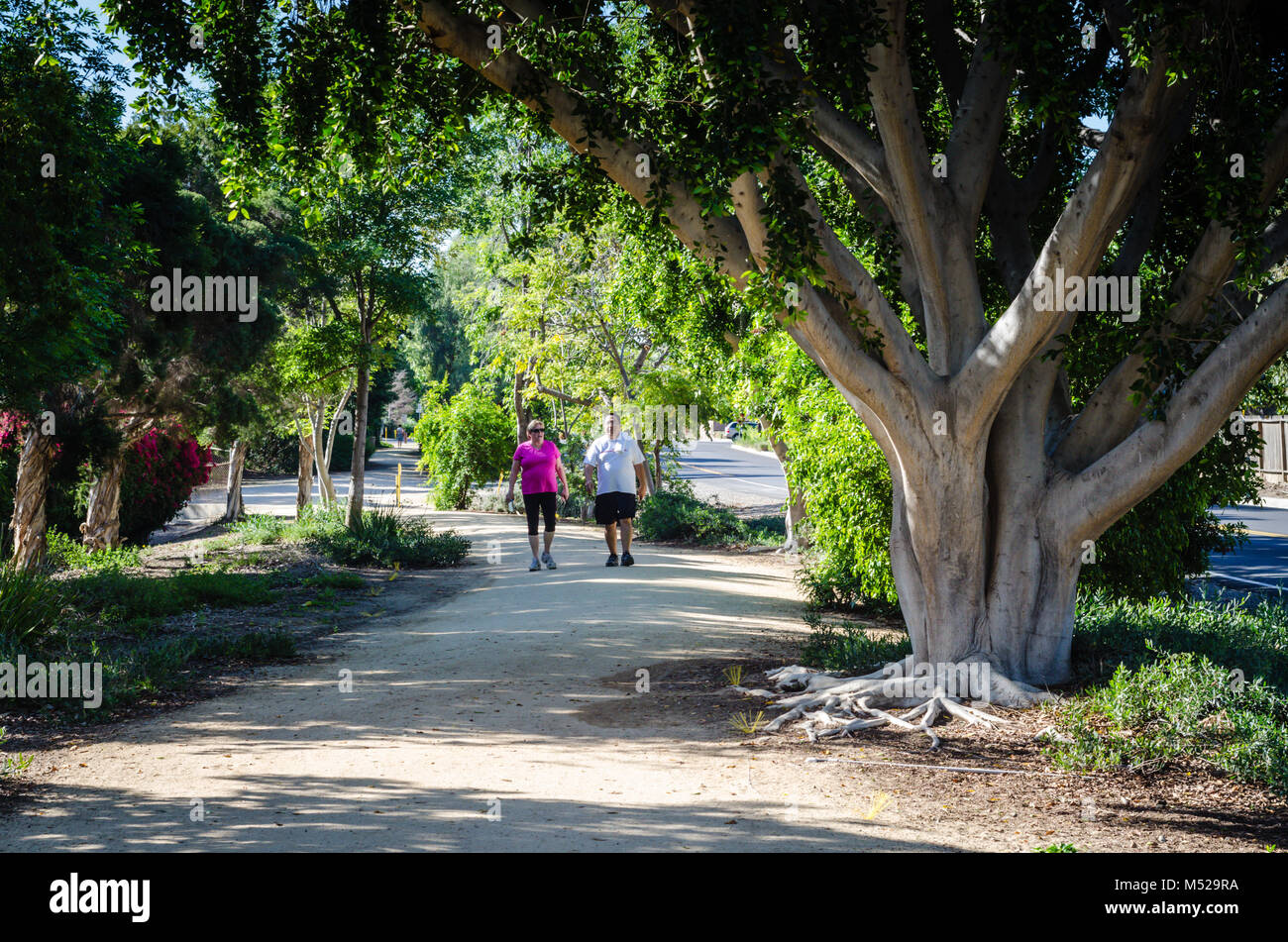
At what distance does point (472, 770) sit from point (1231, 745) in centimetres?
414

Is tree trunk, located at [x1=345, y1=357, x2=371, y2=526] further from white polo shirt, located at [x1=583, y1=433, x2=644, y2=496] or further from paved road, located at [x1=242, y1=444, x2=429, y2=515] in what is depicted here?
white polo shirt, located at [x1=583, y1=433, x2=644, y2=496]

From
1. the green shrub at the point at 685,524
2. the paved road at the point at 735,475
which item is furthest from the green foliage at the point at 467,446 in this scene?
the green shrub at the point at 685,524

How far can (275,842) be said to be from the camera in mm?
4254

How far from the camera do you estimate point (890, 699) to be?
691cm

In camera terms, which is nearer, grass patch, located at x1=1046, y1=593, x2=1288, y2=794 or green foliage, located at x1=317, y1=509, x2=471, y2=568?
grass patch, located at x1=1046, y1=593, x2=1288, y2=794

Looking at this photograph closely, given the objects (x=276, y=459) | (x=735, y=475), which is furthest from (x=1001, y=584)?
(x=276, y=459)

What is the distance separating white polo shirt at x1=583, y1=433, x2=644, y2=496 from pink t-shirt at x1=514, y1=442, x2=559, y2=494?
620mm

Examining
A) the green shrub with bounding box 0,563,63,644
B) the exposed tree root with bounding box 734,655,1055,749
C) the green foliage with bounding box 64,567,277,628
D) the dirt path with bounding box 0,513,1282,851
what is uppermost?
the green shrub with bounding box 0,563,63,644

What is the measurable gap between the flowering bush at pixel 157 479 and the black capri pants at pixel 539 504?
8191mm

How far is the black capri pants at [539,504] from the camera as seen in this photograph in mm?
13609

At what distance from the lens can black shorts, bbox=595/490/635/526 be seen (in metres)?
13.4

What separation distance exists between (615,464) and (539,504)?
1.44m

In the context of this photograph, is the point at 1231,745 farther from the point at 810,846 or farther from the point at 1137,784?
the point at 810,846

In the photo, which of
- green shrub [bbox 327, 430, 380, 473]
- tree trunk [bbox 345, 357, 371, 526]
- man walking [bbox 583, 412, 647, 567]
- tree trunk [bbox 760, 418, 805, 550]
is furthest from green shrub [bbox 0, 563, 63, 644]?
green shrub [bbox 327, 430, 380, 473]
